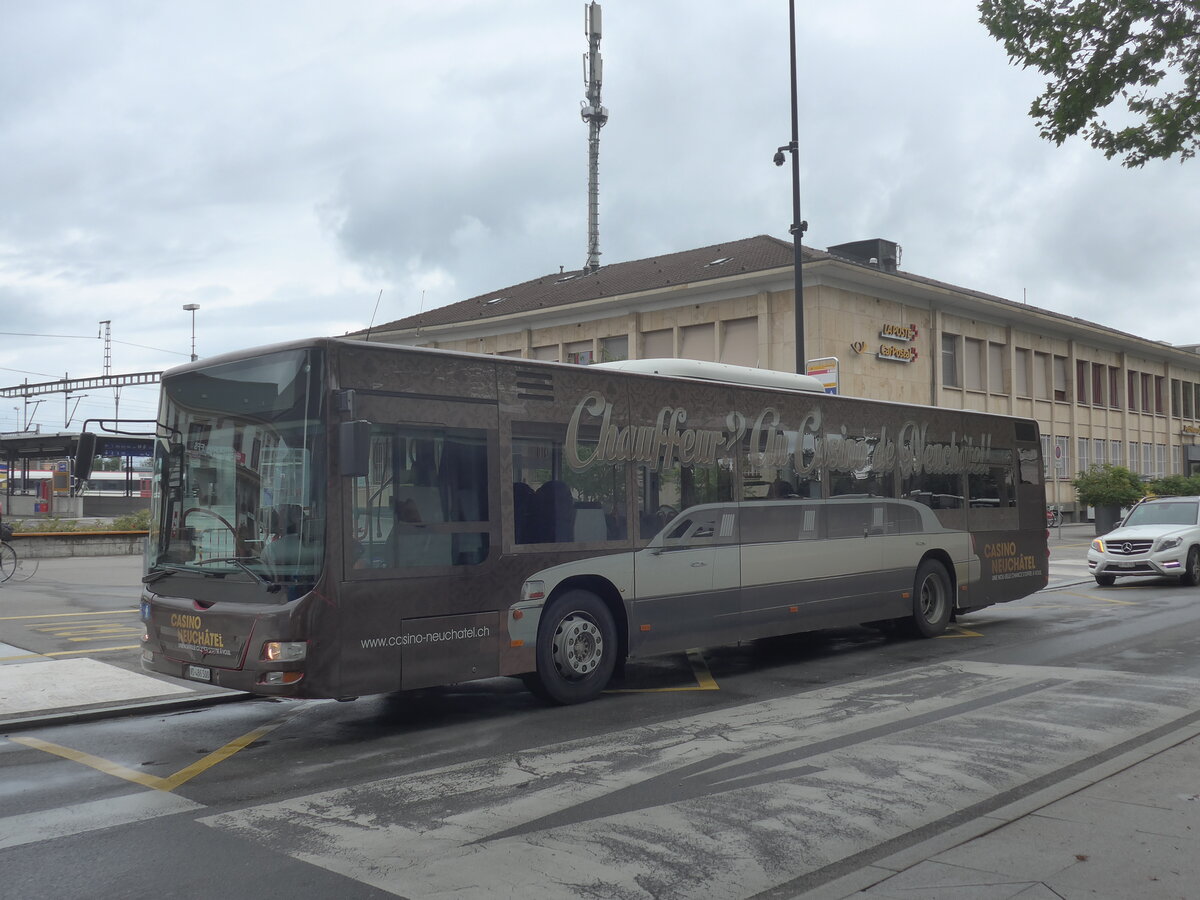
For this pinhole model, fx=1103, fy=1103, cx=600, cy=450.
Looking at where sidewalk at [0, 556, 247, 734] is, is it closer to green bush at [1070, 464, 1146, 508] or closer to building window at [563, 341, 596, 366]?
building window at [563, 341, 596, 366]

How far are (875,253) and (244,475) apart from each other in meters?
40.1

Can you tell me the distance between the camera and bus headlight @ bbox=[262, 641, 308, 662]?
7477 mm

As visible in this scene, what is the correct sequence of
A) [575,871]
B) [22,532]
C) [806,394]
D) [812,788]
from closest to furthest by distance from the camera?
1. [575,871]
2. [812,788]
3. [806,394]
4. [22,532]

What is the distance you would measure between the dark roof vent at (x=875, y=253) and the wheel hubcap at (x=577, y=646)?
37.3m

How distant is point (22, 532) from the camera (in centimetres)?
2952

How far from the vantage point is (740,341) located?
41719 mm

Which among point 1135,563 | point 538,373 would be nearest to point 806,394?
point 538,373

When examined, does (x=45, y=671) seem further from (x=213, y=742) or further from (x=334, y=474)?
(x=334, y=474)

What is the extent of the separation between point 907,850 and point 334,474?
448 cm

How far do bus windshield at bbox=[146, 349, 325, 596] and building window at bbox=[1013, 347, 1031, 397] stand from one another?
1872 inches

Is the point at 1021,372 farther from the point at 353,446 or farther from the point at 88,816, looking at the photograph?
the point at 88,816

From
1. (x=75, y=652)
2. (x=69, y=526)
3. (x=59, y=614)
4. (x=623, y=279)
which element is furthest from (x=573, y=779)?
(x=623, y=279)

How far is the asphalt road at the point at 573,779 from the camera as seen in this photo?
4973 mm

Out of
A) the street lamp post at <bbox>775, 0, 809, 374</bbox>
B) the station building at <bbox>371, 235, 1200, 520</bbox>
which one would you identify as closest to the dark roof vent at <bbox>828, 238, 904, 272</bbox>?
the station building at <bbox>371, 235, 1200, 520</bbox>
